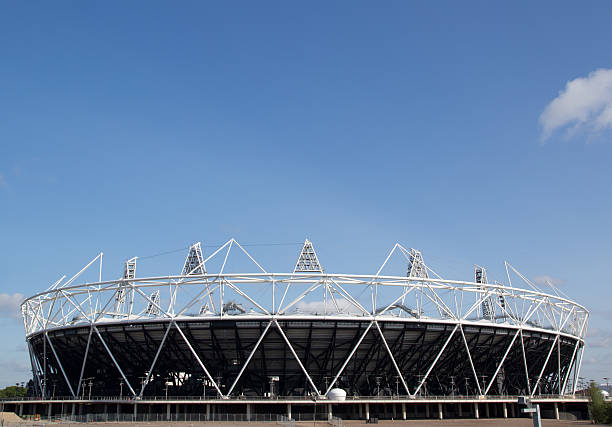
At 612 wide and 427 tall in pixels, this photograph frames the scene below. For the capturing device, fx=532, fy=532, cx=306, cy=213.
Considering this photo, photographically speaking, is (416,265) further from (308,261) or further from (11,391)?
(11,391)

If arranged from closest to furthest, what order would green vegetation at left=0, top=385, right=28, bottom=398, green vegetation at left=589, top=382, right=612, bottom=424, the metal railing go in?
green vegetation at left=589, top=382, right=612, bottom=424 < the metal railing < green vegetation at left=0, top=385, right=28, bottom=398

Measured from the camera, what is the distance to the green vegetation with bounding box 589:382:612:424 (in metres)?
50.1

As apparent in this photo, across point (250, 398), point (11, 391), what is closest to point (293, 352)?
point (250, 398)

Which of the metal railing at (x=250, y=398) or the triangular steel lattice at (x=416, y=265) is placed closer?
the metal railing at (x=250, y=398)

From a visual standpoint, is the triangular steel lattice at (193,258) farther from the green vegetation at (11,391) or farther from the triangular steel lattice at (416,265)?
the green vegetation at (11,391)

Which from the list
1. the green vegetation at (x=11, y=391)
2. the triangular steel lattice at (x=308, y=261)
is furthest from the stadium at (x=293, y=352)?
the green vegetation at (x=11, y=391)

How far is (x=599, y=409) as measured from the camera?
2030 inches

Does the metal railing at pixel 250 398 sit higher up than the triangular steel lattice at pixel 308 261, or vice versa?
the triangular steel lattice at pixel 308 261

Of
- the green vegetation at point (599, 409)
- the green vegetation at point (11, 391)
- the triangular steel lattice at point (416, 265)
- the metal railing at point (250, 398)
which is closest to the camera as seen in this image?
the green vegetation at point (599, 409)

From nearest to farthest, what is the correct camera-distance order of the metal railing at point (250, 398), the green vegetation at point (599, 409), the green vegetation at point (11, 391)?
the green vegetation at point (599, 409)
the metal railing at point (250, 398)
the green vegetation at point (11, 391)

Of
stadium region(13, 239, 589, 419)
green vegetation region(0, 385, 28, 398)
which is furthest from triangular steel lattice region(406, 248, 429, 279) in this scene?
green vegetation region(0, 385, 28, 398)

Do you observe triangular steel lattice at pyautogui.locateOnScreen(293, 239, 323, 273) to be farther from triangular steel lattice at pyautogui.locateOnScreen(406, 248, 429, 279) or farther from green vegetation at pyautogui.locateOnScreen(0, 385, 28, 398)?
green vegetation at pyautogui.locateOnScreen(0, 385, 28, 398)

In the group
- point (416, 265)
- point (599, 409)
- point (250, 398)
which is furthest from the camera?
point (416, 265)

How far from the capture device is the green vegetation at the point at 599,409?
50062 mm
